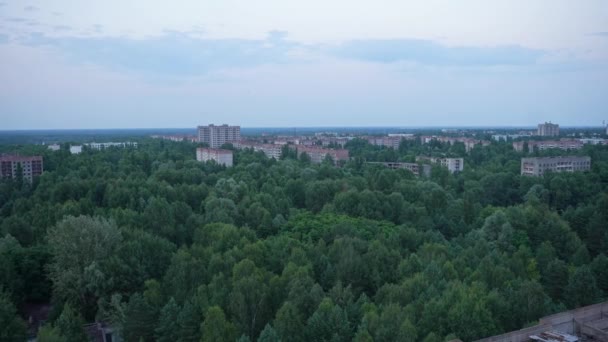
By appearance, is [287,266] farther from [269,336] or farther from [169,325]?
[269,336]

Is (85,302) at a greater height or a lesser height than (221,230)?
lesser

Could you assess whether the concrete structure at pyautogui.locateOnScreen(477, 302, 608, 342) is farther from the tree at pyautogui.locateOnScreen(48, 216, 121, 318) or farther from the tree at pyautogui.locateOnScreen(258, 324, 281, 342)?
the tree at pyautogui.locateOnScreen(48, 216, 121, 318)

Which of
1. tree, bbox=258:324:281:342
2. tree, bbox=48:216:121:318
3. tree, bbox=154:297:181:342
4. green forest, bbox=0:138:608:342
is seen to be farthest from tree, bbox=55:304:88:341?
tree, bbox=258:324:281:342

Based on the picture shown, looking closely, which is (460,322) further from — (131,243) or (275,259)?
(131,243)

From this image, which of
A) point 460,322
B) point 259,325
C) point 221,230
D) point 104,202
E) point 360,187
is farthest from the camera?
point 360,187

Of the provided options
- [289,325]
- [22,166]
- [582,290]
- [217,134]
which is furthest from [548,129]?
[289,325]

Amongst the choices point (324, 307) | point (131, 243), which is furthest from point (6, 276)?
point (324, 307)
